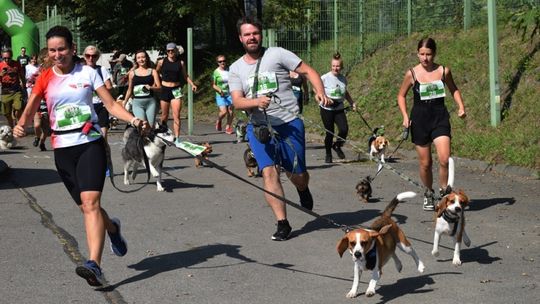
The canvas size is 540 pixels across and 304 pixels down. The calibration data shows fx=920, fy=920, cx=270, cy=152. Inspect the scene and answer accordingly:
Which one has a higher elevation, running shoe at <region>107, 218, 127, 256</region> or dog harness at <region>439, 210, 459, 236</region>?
dog harness at <region>439, 210, 459, 236</region>

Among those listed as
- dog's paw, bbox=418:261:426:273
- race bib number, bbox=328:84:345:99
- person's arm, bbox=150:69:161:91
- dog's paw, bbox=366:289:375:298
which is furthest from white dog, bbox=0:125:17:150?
dog's paw, bbox=366:289:375:298

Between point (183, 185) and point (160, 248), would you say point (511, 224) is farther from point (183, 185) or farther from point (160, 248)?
point (183, 185)

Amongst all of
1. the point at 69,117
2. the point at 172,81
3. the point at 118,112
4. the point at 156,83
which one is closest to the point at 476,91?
the point at 172,81

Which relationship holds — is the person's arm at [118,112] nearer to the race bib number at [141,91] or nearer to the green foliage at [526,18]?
the green foliage at [526,18]

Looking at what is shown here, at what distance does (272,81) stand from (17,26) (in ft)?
108

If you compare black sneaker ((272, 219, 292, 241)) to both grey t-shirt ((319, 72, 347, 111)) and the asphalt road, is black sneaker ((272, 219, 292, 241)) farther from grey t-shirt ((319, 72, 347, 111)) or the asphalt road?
grey t-shirt ((319, 72, 347, 111))

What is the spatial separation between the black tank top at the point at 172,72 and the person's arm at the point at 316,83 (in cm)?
830

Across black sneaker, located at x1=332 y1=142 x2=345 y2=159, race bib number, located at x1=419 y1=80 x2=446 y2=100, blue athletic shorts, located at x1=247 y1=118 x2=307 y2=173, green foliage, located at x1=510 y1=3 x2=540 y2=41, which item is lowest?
black sneaker, located at x1=332 y1=142 x2=345 y2=159

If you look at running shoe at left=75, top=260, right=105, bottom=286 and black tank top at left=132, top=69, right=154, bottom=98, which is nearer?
running shoe at left=75, top=260, right=105, bottom=286

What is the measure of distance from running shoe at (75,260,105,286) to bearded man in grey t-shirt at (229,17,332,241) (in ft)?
7.84

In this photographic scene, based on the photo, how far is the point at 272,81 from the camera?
8.72 meters

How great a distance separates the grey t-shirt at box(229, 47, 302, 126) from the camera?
8.73 m

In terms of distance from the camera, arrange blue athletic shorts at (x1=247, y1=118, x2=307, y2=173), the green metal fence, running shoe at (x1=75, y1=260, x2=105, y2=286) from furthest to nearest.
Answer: the green metal fence, blue athletic shorts at (x1=247, y1=118, x2=307, y2=173), running shoe at (x1=75, y1=260, x2=105, y2=286)

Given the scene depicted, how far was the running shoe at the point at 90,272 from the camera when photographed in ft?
22.0
